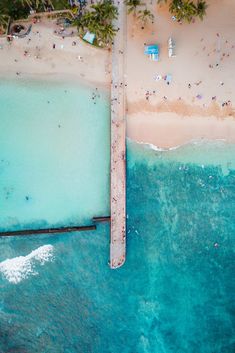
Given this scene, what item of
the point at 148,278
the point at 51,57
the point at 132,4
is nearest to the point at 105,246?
the point at 148,278

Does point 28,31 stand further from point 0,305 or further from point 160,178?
point 0,305

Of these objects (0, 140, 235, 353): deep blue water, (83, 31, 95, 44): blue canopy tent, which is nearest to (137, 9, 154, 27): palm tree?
(83, 31, 95, 44): blue canopy tent

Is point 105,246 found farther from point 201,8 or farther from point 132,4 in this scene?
point 201,8

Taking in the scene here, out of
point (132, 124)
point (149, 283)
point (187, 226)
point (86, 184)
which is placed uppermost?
point (132, 124)

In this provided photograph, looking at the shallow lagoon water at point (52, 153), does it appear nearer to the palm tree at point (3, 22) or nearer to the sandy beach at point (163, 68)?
the sandy beach at point (163, 68)

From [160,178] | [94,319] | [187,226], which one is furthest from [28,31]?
[94,319]

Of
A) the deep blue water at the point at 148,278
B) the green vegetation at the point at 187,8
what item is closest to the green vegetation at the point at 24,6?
the green vegetation at the point at 187,8
